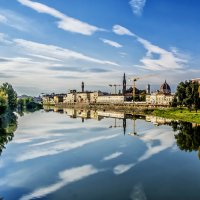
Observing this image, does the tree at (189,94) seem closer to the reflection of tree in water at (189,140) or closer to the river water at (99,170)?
the reflection of tree in water at (189,140)

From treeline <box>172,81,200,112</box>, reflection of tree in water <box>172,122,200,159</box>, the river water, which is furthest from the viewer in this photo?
treeline <box>172,81,200,112</box>

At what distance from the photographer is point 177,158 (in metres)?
35.2

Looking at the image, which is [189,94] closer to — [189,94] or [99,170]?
[189,94]

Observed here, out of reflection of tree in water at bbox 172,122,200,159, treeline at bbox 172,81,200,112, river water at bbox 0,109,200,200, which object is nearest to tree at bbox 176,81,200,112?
treeline at bbox 172,81,200,112

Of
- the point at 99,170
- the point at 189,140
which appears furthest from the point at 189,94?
the point at 99,170

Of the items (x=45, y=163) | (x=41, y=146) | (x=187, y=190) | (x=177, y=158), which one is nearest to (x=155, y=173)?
(x=187, y=190)

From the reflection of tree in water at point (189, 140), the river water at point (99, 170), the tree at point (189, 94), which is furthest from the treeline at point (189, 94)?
the river water at point (99, 170)

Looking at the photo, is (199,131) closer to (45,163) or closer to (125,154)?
(125,154)

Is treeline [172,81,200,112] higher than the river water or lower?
higher

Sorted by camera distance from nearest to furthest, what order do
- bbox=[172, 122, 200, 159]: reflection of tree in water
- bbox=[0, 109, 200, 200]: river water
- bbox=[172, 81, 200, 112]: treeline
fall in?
bbox=[0, 109, 200, 200]: river water, bbox=[172, 122, 200, 159]: reflection of tree in water, bbox=[172, 81, 200, 112]: treeline

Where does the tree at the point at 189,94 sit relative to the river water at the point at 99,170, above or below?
above

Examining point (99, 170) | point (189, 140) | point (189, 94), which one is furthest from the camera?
point (189, 94)

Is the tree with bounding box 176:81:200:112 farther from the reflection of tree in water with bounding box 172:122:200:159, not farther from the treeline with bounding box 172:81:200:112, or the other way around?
the reflection of tree in water with bounding box 172:122:200:159

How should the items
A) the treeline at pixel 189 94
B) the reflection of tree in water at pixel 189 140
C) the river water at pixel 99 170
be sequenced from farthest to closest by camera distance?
the treeline at pixel 189 94
the reflection of tree in water at pixel 189 140
the river water at pixel 99 170
